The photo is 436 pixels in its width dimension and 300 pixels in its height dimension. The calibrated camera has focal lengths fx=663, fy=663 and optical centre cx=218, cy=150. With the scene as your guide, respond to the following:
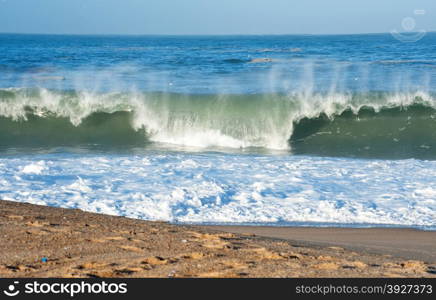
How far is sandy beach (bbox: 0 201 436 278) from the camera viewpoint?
179 inches

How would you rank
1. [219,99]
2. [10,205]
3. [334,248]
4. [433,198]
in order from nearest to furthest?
[334,248] < [10,205] < [433,198] < [219,99]

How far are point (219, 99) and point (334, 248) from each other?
13.6 m

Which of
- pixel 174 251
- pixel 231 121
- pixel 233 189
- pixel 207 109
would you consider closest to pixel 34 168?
pixel 233 189

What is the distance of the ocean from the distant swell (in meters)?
0.05

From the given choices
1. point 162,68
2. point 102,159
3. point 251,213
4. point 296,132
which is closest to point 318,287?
point 251,213

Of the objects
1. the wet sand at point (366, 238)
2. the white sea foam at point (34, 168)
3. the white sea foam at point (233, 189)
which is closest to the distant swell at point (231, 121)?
the white sea foam at point (233, 189)

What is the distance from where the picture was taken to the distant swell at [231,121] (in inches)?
585

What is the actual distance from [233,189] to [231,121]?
868 centimetres

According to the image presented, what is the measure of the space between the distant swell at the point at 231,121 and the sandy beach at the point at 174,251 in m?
7.02

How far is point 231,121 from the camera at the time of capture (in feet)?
56.2

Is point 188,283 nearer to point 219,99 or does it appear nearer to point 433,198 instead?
point 433,198

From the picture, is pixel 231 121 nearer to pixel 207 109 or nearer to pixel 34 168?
pixel 207 109

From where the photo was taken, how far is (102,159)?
1077 cm

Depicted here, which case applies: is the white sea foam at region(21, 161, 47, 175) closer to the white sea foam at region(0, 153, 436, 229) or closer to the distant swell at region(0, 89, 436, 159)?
the white sea foam at region(0, 153, 436, 229)
